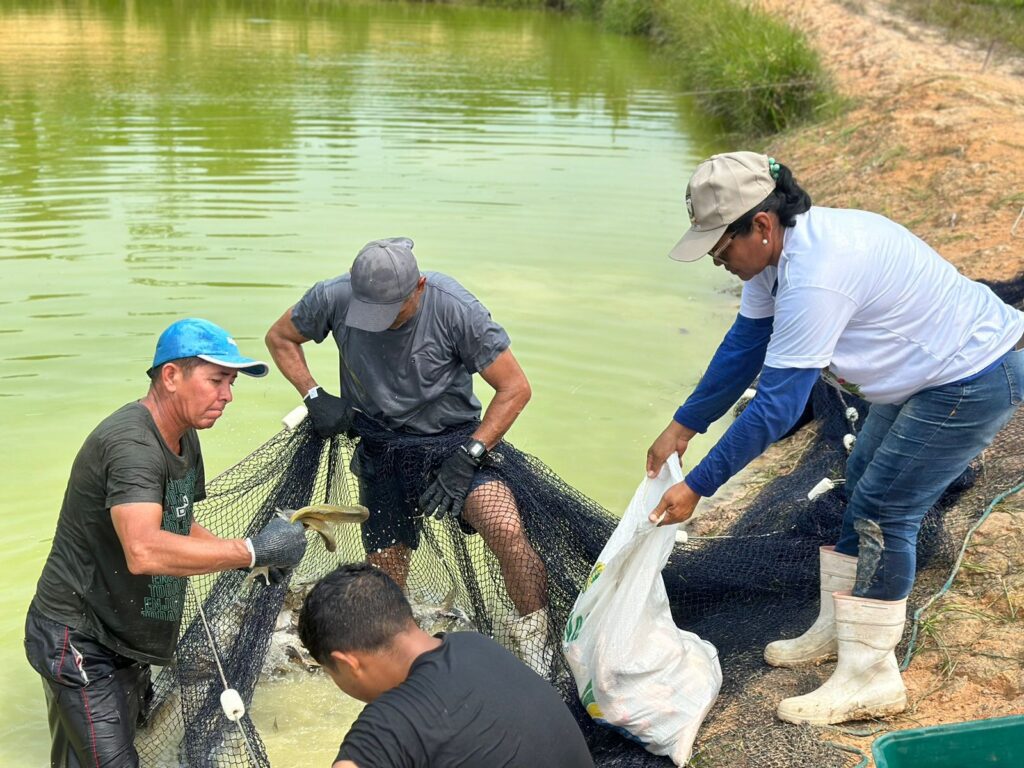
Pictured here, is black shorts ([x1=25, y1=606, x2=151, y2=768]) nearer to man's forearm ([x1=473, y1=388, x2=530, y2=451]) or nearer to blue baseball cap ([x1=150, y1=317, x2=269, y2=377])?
blue baseball cap ([x1=150, y1=317, x2=269, y2=377])

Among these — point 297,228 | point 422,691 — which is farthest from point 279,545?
point 297,228

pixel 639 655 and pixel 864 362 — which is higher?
pixel 864 362

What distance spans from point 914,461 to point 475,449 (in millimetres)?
1498

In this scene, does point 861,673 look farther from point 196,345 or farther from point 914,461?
point 196,345

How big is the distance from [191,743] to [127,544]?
3.20 feet

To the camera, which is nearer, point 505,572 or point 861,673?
point 861,673

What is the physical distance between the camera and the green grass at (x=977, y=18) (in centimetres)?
1683

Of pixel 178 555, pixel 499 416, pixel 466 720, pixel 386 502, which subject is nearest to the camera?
pixel 466 720

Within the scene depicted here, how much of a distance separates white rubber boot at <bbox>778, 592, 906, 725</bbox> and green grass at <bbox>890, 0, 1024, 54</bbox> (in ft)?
51.1

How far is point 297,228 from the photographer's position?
400 inches

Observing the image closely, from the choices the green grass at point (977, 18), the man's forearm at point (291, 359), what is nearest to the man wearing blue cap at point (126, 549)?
the man's forearm at point (291, 359)

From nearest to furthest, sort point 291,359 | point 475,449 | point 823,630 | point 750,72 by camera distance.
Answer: point 823,630, point 475,449, point 291,359, point 750,72

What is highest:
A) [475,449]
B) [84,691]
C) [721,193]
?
[721,193]

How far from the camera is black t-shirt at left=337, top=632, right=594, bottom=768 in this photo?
2039mm
